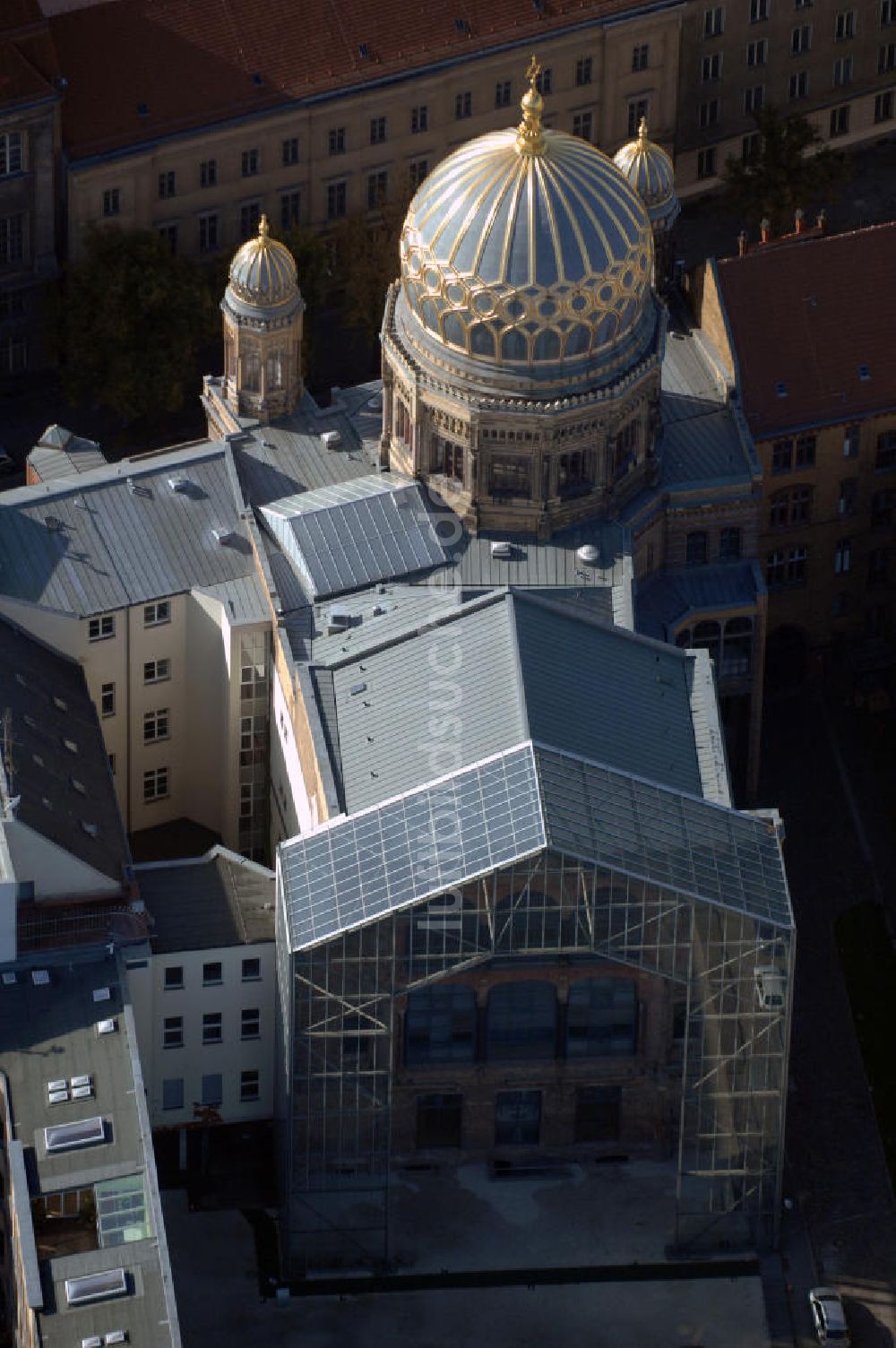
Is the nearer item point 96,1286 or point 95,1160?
point 96,1286

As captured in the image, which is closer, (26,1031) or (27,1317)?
(27,1317)

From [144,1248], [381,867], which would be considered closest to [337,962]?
[381,867]

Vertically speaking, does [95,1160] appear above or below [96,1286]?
Answer: above

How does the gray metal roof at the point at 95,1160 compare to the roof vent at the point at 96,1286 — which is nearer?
the gray metal roof at the point at 95,1160

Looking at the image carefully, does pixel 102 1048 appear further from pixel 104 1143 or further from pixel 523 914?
pixel 523 914
